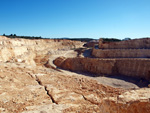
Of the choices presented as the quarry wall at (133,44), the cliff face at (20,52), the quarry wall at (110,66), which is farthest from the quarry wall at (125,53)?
the cliff face at (20,52)

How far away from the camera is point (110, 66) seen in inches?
968

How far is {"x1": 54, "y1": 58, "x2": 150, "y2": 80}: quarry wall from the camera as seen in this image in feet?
68.6

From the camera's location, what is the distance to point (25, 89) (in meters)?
6.84

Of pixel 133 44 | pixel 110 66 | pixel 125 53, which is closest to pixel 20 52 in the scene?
pixel 110 66

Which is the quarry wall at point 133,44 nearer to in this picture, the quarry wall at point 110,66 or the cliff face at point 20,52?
the quarry wall at point 110,66

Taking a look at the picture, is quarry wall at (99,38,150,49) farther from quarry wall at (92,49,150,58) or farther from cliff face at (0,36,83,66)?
cliff face at (0,36,83,66)

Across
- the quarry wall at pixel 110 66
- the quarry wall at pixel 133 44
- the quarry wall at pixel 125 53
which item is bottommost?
the quarry wall at pixel 110 66

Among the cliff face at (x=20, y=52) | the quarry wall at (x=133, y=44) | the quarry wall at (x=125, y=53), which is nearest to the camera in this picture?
the cliff face at (x=20, y=52)

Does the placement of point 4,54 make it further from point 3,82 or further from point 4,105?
point 4,105

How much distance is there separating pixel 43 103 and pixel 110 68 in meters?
21.2

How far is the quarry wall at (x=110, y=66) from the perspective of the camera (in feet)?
68.6

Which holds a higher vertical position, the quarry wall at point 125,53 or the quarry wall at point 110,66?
the quarry wall at point 125,53

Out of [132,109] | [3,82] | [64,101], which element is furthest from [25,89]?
[132,109]

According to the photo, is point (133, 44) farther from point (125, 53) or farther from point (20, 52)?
point (20, 52)
